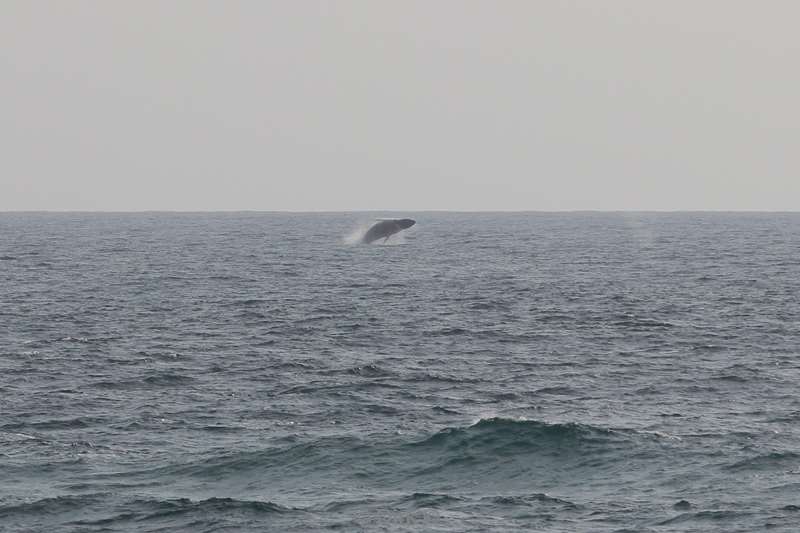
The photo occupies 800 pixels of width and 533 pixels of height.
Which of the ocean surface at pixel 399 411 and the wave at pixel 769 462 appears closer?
the ocean surface at pixel 399 411

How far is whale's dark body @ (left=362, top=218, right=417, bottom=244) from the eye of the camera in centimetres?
13305

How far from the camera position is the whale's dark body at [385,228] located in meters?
133

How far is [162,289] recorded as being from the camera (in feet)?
282

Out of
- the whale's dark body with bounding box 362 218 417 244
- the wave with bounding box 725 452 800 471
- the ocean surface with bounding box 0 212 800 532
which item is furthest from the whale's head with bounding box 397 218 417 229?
the wave with bounding box 725 452 800 471

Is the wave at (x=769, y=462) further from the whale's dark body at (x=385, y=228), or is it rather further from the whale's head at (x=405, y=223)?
the whale's dark body at (x=385, y=228)

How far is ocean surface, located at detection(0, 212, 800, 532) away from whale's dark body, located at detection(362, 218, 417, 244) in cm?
5028

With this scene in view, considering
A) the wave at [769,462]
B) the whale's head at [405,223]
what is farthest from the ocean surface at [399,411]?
the whale's head at [405,223]

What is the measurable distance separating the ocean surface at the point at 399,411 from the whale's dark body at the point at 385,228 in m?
50.3

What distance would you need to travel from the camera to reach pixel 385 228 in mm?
144750

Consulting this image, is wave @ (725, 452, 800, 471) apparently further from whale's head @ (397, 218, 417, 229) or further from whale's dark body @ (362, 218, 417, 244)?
whale's dark body @ (362, 218, 417, 244)

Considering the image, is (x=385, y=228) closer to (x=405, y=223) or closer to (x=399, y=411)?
(x=405, y=223)

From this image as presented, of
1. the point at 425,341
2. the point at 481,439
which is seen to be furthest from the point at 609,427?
the point at 425,341

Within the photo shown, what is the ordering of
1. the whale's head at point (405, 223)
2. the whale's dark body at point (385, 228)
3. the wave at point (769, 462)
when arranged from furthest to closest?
1. the whale's dark body at point (385, 228)
2. the whale's head at point (405, 223)
3. the wave at point (769, 462)

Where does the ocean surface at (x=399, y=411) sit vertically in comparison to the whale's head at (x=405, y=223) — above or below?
below
